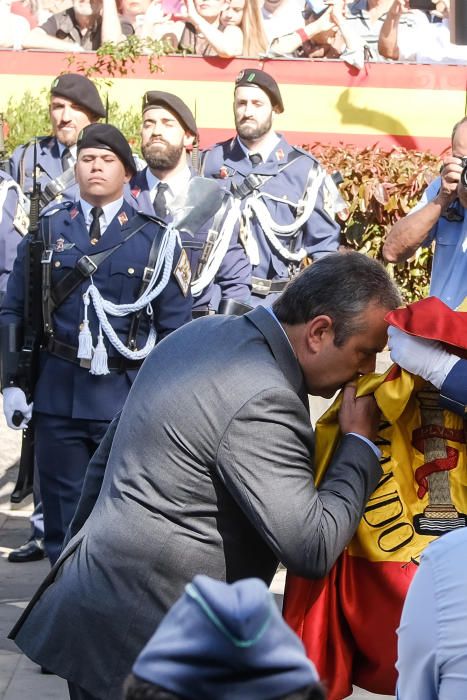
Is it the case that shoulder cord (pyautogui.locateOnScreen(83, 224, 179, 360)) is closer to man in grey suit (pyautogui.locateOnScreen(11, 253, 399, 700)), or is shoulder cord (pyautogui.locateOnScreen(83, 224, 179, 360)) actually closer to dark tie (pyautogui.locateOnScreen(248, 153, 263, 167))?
man in grey suit (pyautogui.locateOnScreen(11, 253, 399, 700))

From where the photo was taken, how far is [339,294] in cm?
259

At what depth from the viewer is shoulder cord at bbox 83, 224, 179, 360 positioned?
458 cm

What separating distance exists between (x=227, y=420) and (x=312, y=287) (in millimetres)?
331

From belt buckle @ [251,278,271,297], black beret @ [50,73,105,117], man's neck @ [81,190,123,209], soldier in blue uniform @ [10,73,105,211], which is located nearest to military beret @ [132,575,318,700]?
man's neck @ [81,190,123,209]

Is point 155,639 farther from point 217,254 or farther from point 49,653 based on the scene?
point 217,254

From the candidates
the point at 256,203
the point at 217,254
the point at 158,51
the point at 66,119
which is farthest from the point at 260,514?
the point at 158,51

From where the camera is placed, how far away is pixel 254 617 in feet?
4.26

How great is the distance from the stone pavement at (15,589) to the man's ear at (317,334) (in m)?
1.97

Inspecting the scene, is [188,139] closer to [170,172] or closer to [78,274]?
[170,172]

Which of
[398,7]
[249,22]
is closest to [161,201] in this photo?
[249,22]

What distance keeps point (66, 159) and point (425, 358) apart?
4610mm

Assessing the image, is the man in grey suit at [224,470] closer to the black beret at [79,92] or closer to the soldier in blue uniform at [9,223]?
the soldier in blue uniform at [9,223]

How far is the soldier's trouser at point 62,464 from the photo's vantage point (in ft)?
15.3

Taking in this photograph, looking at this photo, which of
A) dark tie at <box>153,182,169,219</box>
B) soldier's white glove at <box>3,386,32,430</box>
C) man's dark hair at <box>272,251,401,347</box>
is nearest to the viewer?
man's dark hair at <box>272,251,401,347</box>
